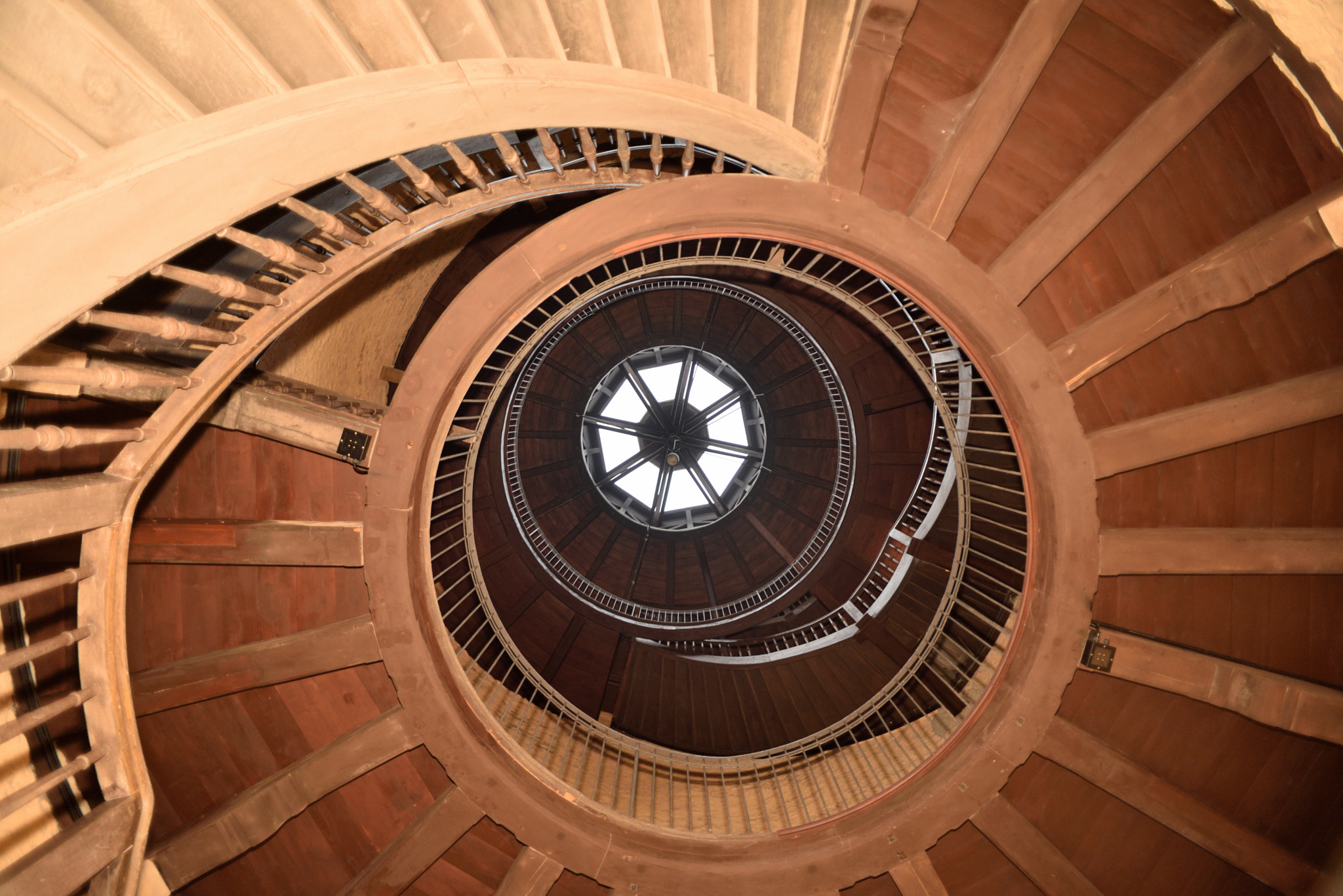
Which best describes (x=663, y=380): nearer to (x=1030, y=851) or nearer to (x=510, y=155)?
(x=510, y=155)

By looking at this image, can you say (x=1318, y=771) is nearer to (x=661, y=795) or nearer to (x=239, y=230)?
(x=661, y=795)

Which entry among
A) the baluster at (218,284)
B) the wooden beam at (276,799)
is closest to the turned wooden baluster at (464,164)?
the baluster at (218,284)

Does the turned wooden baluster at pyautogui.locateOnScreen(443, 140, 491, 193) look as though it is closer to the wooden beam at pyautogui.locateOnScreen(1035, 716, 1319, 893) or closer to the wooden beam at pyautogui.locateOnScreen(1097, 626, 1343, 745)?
the wooden beam at pyautogui.locateOnScreen(1097, 626, 1343, 745)

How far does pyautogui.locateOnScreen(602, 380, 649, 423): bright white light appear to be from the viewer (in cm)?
1755

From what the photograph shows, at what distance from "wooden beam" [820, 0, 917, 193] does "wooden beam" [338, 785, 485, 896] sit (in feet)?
21.7

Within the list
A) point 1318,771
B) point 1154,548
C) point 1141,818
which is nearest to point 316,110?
point 1154,548

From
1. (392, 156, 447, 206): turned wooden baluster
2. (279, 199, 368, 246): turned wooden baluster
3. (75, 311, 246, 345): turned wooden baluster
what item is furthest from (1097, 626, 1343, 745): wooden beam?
(75, 311, 246, 345): turned wooden baluster

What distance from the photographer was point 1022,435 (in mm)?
5887

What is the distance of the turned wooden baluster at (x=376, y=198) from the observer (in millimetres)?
3848

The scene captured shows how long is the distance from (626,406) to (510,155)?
43.9 ft

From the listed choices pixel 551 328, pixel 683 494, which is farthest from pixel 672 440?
pixel 551 328

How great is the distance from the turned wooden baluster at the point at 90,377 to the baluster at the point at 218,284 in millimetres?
530

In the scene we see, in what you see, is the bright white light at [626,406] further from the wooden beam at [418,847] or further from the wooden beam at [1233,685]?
the wooden beam at [1233,685]

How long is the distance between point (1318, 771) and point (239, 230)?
9.01 m
